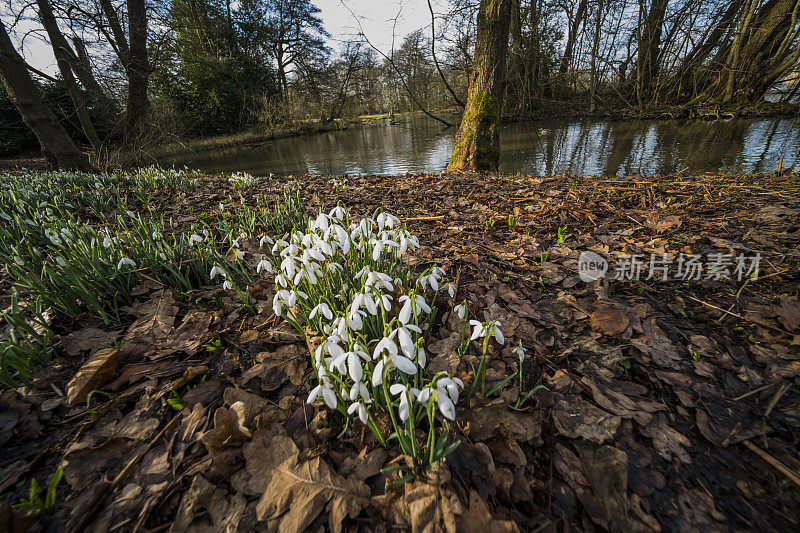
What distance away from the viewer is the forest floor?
93 centimetres

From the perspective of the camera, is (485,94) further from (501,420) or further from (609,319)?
(501,420)

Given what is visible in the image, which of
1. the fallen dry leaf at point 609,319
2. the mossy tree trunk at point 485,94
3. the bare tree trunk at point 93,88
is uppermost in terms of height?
the bare tree trunk at point 93,88

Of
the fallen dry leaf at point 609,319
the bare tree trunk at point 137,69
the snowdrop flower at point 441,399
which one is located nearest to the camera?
the snowdrop flower at point 441,399

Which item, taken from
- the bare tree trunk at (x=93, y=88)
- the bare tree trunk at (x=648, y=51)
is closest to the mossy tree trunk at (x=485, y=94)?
the bare tree trunk at (x=648, y=51)

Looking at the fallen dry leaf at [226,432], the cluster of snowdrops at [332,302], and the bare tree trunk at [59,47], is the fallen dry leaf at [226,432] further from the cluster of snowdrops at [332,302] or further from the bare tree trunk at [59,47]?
the bare tree trunk at [59,47]

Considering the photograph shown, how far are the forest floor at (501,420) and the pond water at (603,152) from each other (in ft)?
14.5

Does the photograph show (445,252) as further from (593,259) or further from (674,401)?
(674,401)

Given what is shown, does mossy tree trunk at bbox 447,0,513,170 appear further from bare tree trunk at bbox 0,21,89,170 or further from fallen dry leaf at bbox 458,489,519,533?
bare tree trunk at bbox 0,21,89,170

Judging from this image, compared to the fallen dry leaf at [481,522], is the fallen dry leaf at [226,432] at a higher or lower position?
higher

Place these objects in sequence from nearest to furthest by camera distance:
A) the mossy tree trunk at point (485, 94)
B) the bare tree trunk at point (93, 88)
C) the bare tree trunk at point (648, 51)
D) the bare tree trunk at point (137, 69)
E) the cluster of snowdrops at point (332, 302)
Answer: the cluster of snowdrops at point (332, 302)
the mossy tree trunk at point (485, 94)
the bare tree trunk at point (93, 88)
the bare tree trunk at point (137, 69)
the bare tree trunk at point (648, 51)

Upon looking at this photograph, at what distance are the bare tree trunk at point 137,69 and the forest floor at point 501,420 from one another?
→ 40.6 ft

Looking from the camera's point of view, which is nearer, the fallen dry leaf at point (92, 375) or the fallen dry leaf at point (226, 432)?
the fallen dry leaf at point (226, 432)

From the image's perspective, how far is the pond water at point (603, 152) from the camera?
19.7ft

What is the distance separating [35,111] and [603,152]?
13.7 m
